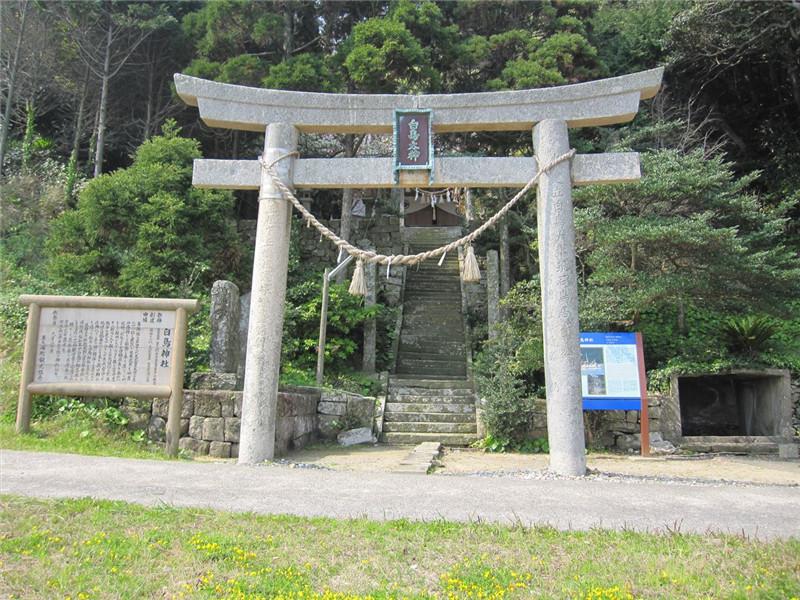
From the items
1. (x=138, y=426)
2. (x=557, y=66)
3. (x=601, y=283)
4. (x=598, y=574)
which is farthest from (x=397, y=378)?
(x=598, y=574)

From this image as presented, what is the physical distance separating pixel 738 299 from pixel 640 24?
9488mm

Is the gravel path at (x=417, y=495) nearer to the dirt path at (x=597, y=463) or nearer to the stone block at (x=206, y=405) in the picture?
the dirt path at (x=597, y=463)

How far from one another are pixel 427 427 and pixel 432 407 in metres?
0.55

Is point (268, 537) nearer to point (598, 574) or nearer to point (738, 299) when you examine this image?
point (598, 574)

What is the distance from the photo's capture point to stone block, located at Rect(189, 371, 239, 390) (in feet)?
26.2

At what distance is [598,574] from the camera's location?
2.87 m

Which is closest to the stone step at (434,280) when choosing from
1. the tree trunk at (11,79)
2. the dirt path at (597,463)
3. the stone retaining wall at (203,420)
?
the dirt path at (597,463)

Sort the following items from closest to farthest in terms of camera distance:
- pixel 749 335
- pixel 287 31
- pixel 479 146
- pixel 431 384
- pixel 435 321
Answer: pixel 749 335
pixel 431 384
pixel 479 146
pixel 287 31
pixel 435 321

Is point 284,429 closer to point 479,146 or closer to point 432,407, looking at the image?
point 432,407

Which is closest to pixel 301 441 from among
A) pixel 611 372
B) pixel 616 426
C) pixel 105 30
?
pixel 611 372

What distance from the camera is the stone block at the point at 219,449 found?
288 inches

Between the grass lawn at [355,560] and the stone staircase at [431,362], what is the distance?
21.3ft

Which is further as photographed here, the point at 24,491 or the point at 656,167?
the point at 656,167

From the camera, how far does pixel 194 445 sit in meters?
7.34
